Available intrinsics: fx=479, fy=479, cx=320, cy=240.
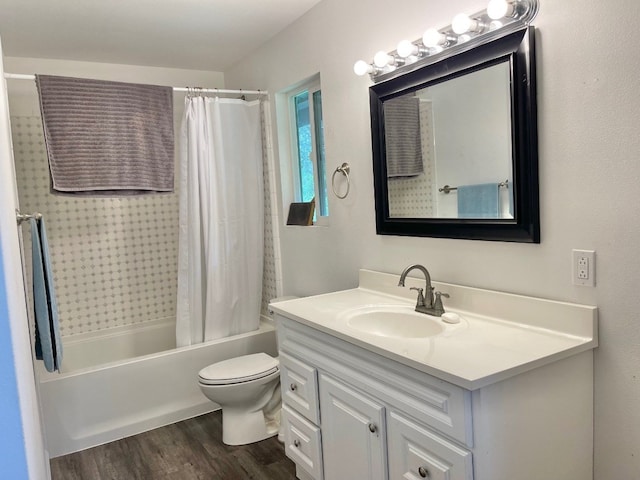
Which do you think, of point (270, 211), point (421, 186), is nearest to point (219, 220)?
point (270, 211)

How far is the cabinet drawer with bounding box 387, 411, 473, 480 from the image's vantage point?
129cm

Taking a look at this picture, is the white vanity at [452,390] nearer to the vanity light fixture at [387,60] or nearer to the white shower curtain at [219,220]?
the vanity light fixture at [387,60]

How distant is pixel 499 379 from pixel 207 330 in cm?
224

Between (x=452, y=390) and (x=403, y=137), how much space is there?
118 centimetres

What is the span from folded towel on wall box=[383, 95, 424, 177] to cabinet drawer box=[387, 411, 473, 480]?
106 cm

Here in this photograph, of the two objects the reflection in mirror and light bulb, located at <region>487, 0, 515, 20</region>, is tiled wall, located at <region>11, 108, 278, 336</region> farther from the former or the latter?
light bulb, located at <region>487, 0, 515, 20</region>

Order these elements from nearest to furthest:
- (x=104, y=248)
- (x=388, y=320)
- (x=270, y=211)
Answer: (x=388, y=320), (x=270, y=211), (x=104, y=248)

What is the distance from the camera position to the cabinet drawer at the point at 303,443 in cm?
195

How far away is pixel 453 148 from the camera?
189 cm

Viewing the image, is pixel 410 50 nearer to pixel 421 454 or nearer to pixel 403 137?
pixel 403 137

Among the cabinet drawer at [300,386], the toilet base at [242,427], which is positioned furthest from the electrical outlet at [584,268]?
the toilet base at [242,427]

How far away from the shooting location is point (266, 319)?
346 centimetres

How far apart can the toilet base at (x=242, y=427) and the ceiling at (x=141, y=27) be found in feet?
7.01

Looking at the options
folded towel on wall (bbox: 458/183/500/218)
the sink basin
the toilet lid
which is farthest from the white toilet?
folded towel on wall (bbox: 458/183/500/218)
